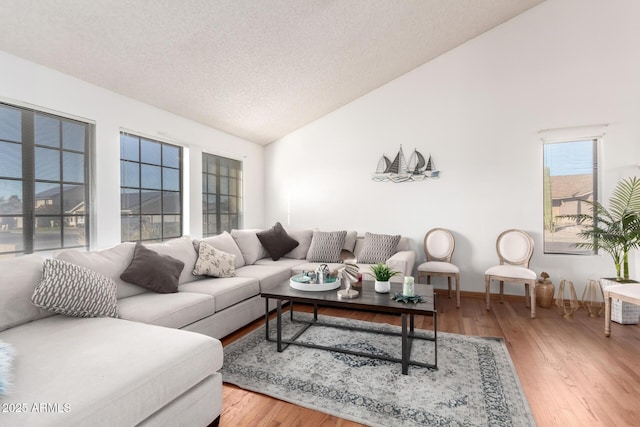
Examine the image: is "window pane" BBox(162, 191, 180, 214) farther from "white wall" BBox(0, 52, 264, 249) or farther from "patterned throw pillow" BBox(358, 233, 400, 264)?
"patterned throw pillow" BBox(358, 233, 400, 264)

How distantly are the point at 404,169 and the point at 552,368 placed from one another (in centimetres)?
289

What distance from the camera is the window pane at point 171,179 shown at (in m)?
3.74

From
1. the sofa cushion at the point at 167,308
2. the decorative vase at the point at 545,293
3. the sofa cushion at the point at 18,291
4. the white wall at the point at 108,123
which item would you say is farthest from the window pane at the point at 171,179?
the decorative vase at the point at 545,293

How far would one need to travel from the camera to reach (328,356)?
2.38 meters

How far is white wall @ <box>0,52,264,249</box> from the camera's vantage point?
94.9 inches

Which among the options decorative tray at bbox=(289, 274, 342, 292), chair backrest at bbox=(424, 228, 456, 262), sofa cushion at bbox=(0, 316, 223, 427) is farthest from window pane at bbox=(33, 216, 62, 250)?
chair backrest at bbox=(424, 228, 456, 262)

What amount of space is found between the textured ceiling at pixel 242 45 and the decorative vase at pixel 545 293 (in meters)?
3.22

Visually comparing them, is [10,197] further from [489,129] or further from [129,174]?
[489,129]

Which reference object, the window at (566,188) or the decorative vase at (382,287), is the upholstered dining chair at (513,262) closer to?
the window at (566,188)

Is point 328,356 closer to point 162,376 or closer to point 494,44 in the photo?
point 162,376

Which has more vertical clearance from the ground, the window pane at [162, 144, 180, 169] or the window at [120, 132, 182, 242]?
the window pane at [162, 144, 180, 169]

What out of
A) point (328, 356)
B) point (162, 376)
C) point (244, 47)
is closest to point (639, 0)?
point (244, 47)

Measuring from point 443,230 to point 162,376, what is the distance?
12.1ft

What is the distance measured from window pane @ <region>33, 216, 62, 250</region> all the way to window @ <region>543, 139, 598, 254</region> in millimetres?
5204
